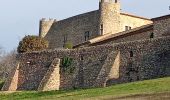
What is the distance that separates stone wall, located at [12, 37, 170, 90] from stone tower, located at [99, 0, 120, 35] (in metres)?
10.6

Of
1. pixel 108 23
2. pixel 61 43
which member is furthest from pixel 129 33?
pixel 61 43

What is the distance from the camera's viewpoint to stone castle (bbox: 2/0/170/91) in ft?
158

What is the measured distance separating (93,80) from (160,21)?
8.12m

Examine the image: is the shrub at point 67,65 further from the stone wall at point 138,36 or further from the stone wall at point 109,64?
the stone wall at point 138,36

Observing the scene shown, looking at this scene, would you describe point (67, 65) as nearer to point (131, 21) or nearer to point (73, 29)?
point (73, 29)

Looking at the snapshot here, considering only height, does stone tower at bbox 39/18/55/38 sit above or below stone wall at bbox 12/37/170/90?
above

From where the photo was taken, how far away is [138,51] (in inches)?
1930

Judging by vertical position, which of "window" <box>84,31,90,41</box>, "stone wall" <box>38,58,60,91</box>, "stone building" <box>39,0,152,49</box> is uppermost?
"stone building" <box>39,0,152,49</box>

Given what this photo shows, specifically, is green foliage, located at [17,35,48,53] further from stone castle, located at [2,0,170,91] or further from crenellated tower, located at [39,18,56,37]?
crenellated tower, located at [39,18,56,37]

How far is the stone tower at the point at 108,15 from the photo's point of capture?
215ft

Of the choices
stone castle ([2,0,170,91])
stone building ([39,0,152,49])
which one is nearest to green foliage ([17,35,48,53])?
stone castle ([2,0,170,91])

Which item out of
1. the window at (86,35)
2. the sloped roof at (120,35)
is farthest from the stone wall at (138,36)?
the window at (86,35)

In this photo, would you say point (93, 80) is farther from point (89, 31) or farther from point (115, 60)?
point (89, 31)

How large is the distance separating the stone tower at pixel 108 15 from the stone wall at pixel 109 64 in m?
10.6
